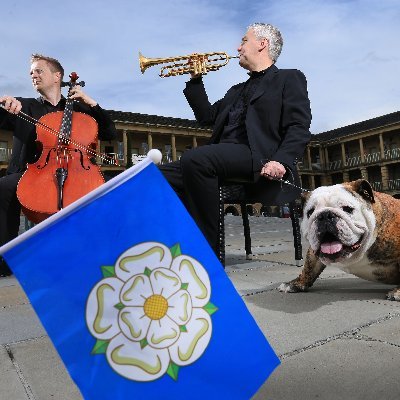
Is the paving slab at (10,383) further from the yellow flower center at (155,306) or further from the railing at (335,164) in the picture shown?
the railing at (335,164)

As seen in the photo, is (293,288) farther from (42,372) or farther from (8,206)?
(8,206)

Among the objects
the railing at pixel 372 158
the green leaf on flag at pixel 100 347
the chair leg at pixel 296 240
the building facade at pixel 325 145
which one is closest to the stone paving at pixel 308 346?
the green leaf on flag at pixel 100 347

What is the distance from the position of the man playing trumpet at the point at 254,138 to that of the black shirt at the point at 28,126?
118 centimetres

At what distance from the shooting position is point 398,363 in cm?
125

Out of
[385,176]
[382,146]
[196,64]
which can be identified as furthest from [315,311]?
[382,146]

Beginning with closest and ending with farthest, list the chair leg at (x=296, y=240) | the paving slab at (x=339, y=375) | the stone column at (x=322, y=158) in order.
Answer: the paving slab at (x=339, y=375)
the chair leg at (x=296, y=240)
the stone column at (x=322, y=158)

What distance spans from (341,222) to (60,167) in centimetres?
214

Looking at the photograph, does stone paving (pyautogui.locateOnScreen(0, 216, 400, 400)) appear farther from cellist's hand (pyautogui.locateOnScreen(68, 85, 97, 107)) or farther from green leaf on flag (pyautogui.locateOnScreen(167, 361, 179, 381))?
cellist's hand (pyautogui.locateOnScreen(68, 85, 97, 107))

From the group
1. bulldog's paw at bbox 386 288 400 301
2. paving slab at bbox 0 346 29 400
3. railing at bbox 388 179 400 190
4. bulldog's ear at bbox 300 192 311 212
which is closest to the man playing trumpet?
bulldog's ear at bbox 300 192 311 212

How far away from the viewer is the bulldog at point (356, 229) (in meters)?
1.87

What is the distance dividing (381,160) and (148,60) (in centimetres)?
4251

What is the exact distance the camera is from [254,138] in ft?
8.16

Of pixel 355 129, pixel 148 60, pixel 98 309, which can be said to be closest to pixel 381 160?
pixel 355 129

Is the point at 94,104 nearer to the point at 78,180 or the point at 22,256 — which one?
the point at 78,180
